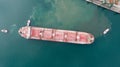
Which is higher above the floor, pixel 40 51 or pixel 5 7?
pixel 5 7

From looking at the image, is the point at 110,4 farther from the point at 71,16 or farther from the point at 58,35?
the point at 58,35

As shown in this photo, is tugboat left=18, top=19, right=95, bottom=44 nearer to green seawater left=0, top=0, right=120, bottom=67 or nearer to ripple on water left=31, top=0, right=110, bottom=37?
green seawater left=0, top=0, right=120, bottom=67

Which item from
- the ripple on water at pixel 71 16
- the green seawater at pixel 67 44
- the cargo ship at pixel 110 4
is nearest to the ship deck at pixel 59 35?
the green seawater at pixel 67 44

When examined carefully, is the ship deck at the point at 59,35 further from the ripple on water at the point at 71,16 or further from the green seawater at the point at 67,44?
the ripple on water at the point at 71,16

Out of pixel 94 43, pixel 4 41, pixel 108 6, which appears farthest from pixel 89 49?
pixel 4 41

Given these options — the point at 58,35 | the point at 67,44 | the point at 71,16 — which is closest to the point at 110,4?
the point at 71,16

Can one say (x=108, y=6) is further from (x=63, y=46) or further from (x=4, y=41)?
(x=4, y=41)

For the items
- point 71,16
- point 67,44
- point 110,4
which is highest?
point 110,4
